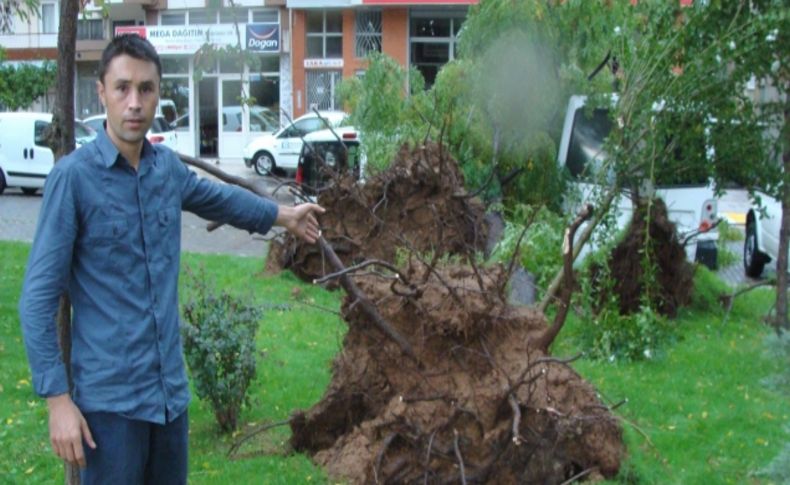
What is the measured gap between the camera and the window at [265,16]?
3534 centimetres

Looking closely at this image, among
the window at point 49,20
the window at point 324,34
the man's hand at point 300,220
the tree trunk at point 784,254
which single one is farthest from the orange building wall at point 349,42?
the man's hand at point 300,220

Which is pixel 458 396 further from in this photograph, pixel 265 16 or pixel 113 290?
pixel 265 16

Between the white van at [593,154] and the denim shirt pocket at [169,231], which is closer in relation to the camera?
the denim shirt pocket at [169,231]

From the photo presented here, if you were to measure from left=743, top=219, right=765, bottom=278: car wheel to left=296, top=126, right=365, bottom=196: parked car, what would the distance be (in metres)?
6.12

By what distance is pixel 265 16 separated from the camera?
1415 inches

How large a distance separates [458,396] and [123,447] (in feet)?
7.85

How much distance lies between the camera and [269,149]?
29.8m

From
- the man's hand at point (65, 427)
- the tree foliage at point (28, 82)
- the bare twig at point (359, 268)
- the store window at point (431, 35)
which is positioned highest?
the store window at point (431, 35)

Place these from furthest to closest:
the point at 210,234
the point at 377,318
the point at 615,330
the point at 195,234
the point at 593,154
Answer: the point at 195,234 < the point at 210,234 < the point at 593,154 < the point at 615,330 < the point at 377,318

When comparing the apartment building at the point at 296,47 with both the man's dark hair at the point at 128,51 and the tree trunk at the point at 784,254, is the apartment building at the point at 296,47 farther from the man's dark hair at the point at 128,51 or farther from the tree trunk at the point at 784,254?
the man's dark hair at the point at 128,51

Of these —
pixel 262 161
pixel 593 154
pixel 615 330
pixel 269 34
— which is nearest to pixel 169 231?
pixel 615 330

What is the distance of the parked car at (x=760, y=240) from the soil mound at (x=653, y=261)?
15.9 ft

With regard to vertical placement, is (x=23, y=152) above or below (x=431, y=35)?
below

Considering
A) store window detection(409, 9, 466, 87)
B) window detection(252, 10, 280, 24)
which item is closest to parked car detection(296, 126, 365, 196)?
store window detection(409, 9, 466, 87)
